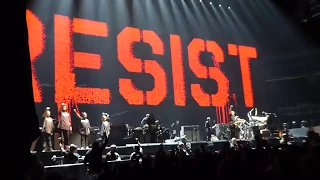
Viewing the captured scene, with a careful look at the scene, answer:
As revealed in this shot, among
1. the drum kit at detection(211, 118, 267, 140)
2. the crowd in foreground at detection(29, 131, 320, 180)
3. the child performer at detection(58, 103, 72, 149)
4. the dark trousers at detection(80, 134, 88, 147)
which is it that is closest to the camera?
the crowd in foreground at detection(29, 131, 320, 180)

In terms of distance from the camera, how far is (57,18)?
45.4ft

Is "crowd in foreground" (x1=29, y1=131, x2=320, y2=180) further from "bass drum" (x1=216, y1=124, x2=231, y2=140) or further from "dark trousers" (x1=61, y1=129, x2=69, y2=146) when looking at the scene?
"bass drum" (x1=216, y1=124, x2=231, y2=140)

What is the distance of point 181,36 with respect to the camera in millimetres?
17578

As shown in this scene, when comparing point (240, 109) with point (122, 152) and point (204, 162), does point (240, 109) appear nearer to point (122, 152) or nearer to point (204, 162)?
point (122, 152)

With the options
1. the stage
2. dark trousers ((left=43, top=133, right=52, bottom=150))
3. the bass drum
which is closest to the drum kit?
the bass drum

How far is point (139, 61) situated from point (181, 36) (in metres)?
3.11

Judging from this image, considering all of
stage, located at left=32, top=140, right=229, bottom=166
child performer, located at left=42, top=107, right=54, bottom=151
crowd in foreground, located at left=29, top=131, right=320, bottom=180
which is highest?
child performer, located at left=42, top=107, right=54, bottom=151

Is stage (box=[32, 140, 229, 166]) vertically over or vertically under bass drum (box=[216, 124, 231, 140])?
under

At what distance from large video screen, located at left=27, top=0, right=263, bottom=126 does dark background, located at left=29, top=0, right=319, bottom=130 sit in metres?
0.05

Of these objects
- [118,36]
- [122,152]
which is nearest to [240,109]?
[118,36]

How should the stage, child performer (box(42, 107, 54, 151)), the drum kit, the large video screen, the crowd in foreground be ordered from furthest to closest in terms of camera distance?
the drum kit < the large video screen < child performer (box(42, 107, 54, 151)) < the stage < the crowd in foreground

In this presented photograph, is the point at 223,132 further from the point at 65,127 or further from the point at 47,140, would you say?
the point at 47,140

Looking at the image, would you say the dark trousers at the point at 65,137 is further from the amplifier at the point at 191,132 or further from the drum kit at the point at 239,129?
the drum kit at the point at 239,129

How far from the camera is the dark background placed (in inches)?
556
